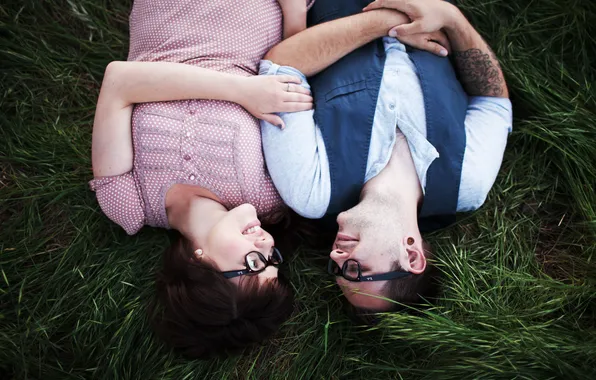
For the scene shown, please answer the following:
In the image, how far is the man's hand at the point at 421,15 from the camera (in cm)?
246

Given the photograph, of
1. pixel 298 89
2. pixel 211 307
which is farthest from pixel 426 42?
pixel 211 307

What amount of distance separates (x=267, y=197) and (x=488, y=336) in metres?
1.31

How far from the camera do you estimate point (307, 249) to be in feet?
9.28

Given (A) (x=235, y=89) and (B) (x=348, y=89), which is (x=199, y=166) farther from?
(B) (x=348, y=89)

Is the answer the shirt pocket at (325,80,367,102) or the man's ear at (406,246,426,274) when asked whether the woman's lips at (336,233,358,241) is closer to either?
the man's ear at (406,246,426,274)

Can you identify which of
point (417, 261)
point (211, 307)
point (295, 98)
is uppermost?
point (295, 98)

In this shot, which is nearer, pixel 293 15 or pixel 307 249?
pixel 293 15

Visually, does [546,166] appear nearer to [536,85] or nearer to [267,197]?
[536,85]

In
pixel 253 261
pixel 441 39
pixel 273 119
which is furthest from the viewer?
pixel 441 39

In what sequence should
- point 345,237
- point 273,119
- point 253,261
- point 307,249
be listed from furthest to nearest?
point 307,249, point 273,119, point 345,237, point 253,261

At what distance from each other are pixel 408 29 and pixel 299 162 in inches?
36.5

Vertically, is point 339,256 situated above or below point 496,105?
below

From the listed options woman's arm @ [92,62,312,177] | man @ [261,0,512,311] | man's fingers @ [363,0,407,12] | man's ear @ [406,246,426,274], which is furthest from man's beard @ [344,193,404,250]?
man's fingers @ [363,0,407,12]

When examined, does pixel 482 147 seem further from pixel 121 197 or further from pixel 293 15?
pixel 121 197
